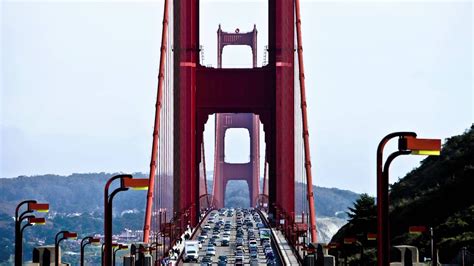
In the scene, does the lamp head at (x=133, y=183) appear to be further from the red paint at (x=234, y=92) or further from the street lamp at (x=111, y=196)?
the red paint at (x=234, y=92)

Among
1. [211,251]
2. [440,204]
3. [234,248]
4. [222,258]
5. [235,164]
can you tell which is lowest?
[222,258]

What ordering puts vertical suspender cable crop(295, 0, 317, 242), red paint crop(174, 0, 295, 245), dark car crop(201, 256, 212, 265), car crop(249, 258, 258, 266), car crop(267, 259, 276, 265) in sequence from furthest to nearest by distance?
red paint crop(174, 0, 295, 245) → dark car crop(201, 256, 212, 265) → car crop(249, 258, 258, 266) → car crop(267, 259, 276, 265) → vertical suspender cable crop(295, 0, 317, 242)

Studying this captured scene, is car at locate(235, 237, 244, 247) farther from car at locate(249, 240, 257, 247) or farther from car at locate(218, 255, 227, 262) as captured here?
car at locate(218, 255, 227, 262)

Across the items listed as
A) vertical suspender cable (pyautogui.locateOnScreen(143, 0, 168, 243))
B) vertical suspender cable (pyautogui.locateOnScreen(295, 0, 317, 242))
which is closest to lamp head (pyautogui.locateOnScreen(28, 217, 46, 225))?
vertical suspender cable (pyautogui.locateOnScreen(143, 0, 168, 243))

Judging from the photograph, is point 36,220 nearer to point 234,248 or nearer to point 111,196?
point 111,196

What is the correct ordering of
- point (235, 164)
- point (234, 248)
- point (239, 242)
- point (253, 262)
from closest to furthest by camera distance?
point (253, 262) → point (234, 248) → point (239, 242) → point (235, 164)

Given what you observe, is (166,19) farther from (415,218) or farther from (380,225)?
(380,225)

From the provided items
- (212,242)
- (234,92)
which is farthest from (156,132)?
(212,242)
